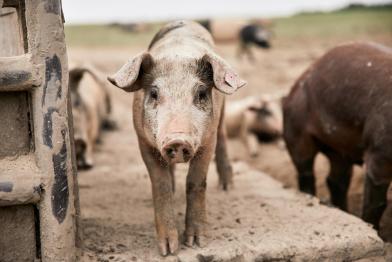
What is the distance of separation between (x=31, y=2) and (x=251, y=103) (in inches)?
264

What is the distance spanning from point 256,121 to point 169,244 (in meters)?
5.82

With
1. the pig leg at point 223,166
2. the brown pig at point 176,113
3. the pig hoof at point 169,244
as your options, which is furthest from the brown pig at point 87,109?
the pig hoof at point 169,244

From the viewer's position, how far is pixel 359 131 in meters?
4.84

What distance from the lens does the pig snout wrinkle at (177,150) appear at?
3.06 m

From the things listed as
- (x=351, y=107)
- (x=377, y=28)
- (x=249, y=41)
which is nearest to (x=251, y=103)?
(x=351, y=107)

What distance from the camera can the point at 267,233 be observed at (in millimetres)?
4078

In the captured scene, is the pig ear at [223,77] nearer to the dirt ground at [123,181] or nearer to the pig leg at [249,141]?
the dirt ground at [123,181]

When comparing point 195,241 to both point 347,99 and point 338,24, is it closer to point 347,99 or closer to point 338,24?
point 347,99

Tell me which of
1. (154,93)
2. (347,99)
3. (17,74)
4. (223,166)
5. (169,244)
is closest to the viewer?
(17,74)

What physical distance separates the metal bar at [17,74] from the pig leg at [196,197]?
1115 millimetres

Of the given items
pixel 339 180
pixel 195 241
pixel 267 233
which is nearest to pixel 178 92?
pixel 195 241

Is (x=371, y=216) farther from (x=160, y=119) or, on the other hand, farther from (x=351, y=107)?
(x=160, y=119)

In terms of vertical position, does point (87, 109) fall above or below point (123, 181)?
above

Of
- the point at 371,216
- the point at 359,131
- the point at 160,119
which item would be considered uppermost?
the point at 160,119
